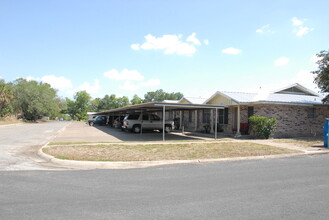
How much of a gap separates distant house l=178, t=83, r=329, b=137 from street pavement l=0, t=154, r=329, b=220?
423 inches

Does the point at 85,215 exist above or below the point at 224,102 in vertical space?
below

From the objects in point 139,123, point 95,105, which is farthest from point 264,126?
point 95,105

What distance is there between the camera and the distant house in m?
19.0

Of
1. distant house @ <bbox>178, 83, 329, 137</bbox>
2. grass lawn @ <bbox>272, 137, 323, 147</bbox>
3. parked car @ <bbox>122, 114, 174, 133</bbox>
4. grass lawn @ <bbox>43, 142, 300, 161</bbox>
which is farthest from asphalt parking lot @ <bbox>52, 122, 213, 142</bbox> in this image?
grass lawn @ <bbox>43, 142, 300, 161</bbox>

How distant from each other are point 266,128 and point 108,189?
1391 cm

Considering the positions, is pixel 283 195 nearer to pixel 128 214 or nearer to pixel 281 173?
pixel 281 173

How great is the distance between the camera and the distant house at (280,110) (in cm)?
1895

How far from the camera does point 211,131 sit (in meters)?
22.9

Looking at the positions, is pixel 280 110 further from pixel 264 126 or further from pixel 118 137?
pixel 118 137

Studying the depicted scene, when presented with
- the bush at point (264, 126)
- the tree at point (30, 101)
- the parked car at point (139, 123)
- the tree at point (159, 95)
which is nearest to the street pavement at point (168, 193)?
the bush at point (264, 126)

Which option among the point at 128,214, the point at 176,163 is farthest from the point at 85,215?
the point at 176,163

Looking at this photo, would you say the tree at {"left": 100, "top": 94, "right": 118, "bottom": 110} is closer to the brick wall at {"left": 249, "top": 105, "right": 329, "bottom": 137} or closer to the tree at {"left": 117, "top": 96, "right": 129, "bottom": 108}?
the tree at {"left": 117, "top": 96, "right": 129, "bottom": 108}

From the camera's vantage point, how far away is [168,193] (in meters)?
5.74

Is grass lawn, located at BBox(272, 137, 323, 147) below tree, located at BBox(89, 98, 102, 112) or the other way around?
below
